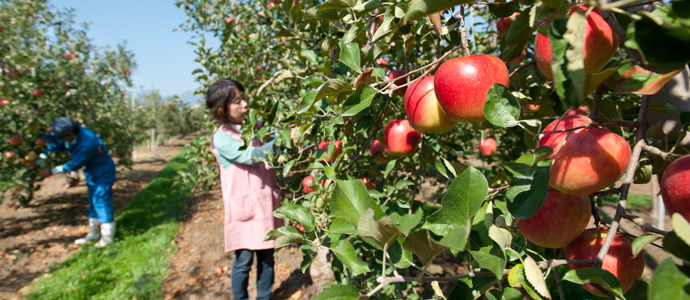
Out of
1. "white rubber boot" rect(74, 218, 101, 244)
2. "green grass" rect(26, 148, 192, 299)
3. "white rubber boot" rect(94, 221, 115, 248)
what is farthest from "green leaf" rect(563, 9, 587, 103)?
"white rubber boot" rect(74, 218, 101, 244)

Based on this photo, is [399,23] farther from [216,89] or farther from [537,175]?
[216,89]

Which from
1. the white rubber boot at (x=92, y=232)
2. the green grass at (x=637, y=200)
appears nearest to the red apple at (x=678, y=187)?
the white rubber boot at (x=92, y=232)

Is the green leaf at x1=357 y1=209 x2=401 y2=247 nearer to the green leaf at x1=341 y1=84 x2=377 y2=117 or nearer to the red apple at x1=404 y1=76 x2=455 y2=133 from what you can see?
the green leaf at x1=341 y1=84 x2=377 y2=117

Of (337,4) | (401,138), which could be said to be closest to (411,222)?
(337,4)

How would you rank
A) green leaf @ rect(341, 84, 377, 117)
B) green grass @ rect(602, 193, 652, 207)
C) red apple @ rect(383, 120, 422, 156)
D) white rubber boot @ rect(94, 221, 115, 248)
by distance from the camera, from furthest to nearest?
1. green grass @ rect(602, 193, 652, 207)
2. white rubber boot @ rect(94, 221, 115, 248)
3. red apple @ rect(383, 120, 422, 156)
4. green leaf @ rect(341, 84, 377, 117)

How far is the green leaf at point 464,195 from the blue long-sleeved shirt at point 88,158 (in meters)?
4.67

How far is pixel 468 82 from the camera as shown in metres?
0.68

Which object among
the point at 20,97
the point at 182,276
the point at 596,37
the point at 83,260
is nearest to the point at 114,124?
the point at 20,97

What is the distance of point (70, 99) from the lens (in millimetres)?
5023

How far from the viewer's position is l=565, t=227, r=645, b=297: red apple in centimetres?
65

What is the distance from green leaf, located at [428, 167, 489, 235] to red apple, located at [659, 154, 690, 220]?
0.26 metres

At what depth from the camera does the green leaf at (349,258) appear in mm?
574

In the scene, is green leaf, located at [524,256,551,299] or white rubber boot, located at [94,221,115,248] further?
white rubber boot, located at [94,221,115,248]

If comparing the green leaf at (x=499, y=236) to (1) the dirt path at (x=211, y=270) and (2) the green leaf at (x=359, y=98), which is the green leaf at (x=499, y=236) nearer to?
(2) the green leaf at (x=359, y=98)
